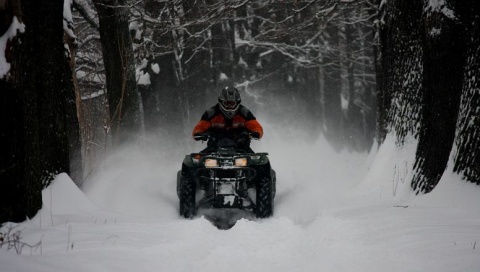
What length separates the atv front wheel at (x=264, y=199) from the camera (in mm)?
6906

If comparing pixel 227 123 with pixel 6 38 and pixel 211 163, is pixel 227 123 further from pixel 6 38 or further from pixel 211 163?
pixel 6 38

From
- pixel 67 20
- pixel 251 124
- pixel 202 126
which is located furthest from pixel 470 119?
pixel 67 20

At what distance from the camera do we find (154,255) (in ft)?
13.4

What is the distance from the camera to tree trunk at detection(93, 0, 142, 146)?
11633mm

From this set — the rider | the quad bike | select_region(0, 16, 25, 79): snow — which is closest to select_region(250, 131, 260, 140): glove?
the rider

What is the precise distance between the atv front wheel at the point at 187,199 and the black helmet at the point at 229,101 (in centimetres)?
186

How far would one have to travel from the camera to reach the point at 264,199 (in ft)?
22.7

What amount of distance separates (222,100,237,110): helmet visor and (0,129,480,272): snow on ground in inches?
73.5

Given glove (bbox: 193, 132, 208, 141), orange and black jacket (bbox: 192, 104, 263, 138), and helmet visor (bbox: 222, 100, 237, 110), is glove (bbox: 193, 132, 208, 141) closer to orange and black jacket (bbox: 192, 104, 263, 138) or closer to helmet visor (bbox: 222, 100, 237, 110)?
orange and black jacket (bbox: 192, 104, 263, 138)

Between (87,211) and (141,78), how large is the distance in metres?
8.15

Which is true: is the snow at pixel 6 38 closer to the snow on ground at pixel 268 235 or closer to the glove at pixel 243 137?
the snow on ground at pixel 268 235

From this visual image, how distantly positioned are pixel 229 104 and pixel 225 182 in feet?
5.91

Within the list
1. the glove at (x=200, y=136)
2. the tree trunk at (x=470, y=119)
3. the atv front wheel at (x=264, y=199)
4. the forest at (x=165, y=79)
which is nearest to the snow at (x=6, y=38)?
the forest at (x=165, y=79)

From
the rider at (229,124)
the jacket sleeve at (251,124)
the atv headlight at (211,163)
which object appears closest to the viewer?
the atv headlight at (211,163)
